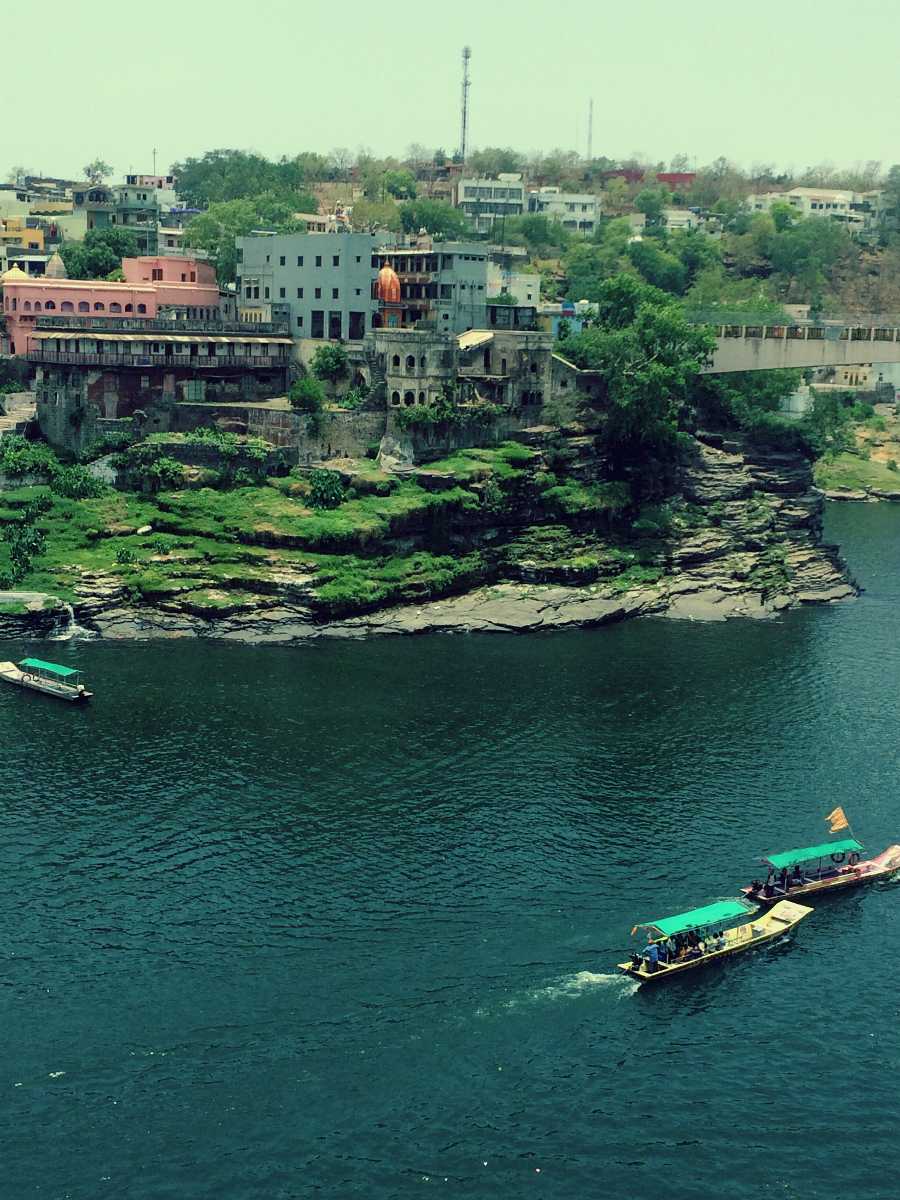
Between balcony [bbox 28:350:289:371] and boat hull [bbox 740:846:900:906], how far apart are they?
298 ft

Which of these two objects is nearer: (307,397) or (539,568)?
(539,568)

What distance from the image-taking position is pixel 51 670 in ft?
379

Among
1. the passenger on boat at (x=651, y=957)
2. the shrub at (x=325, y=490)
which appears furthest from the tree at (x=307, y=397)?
the passenger on boat at (x=651, y=957)

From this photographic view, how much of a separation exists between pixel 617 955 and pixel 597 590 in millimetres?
69149

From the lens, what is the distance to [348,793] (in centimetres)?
9769

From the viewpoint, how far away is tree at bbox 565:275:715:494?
155 meters

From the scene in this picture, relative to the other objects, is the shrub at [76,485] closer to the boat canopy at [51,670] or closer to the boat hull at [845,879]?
the boat canopy at [51,670]

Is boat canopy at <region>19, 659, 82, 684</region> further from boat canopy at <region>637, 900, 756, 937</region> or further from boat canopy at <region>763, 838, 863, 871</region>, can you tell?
boat canopy at <region>763, 838, 863, 871</region>

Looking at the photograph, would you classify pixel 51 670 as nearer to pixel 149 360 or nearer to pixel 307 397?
pixel 307 397

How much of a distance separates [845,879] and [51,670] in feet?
197

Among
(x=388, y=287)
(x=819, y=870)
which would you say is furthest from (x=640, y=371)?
(x=819, y=870)

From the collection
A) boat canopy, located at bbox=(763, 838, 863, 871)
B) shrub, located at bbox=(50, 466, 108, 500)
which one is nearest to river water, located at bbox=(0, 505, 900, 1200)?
boat canopy, located at bbox=(763, 838, 863, 871)

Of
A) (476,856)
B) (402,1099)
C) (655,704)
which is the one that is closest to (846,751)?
(655,704)

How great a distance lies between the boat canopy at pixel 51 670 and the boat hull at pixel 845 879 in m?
54.2
